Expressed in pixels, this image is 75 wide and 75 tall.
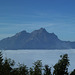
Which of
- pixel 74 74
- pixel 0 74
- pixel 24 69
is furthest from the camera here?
pixel 24 69

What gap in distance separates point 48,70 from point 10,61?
1010 cm

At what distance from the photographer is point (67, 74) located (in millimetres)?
42250

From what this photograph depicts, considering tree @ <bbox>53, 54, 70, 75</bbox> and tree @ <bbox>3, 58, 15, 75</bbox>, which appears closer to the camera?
tree @ <bbox>3, 58, 15, 75</bbox>

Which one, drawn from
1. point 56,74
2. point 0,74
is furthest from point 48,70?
point 0,74

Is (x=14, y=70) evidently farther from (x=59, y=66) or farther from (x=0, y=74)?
(x=59, y=66)

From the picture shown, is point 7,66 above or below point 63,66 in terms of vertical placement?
above

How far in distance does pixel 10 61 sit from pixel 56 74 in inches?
463

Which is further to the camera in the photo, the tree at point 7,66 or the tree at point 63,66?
the tree at point 63,66

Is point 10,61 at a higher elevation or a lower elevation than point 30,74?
higher

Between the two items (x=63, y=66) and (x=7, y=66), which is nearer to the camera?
(x=7, y=66)

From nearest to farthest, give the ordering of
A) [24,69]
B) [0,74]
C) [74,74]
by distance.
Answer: [0,74]
[74,74]
[24,69]

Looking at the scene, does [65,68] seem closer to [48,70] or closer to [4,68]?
[48,70]

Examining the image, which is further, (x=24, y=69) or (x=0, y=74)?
(x=24, y=69)

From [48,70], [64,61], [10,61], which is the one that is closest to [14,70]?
[10,61]
